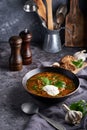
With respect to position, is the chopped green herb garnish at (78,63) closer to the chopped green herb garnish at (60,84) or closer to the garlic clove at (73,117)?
the chopped green herb garnish at (60,84)

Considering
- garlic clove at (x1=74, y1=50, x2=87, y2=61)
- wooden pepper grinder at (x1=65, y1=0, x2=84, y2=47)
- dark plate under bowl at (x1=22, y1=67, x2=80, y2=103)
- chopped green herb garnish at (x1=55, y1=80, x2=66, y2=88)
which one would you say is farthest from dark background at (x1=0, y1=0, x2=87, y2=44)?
chopped green herb garnish at (x1=55, y1=80, x2=66, y2=88)

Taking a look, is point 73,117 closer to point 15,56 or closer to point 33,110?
point 33,110

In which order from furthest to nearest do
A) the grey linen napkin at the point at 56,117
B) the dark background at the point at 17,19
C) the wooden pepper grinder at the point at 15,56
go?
the dark background at the point at 17,19 → the wooden pepper grinder at the point at 15,56 → the grey linen napkin at the point at 56,117

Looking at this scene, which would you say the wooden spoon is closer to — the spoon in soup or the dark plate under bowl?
the dark plate under bowl

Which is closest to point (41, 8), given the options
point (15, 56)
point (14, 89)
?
point (15, 56)

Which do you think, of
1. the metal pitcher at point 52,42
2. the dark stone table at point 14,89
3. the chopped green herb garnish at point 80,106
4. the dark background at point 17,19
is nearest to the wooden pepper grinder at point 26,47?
the dark stone table at point 14,89
